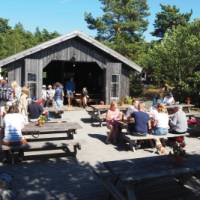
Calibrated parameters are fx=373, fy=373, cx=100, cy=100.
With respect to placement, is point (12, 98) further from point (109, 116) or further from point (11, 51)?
point (11, 51)

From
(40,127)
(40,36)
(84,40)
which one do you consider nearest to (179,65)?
(84,40)

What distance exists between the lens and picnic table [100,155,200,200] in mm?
6730

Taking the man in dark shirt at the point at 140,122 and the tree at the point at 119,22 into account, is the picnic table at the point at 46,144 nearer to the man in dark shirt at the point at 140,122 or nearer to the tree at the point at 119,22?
the man in dark shirt at the point at 140,122

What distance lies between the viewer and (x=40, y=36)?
64.2 m

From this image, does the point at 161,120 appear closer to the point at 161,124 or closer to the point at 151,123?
the point at 161,124

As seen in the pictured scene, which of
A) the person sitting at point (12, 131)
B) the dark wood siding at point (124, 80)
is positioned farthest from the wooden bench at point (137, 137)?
the dark wood siding at point (124, 80)

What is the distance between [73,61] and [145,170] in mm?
16138

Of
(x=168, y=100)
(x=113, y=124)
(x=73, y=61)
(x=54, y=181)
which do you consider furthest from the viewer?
(x=73, y=61)

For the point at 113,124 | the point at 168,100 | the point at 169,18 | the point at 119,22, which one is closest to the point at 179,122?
the point at 113,124

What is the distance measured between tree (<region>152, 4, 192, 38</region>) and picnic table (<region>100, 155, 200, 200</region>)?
141 ft

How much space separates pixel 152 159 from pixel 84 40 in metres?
15.3

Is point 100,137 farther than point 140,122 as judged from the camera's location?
Yes

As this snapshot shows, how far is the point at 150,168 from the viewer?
718cm

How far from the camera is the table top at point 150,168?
6.73 m
